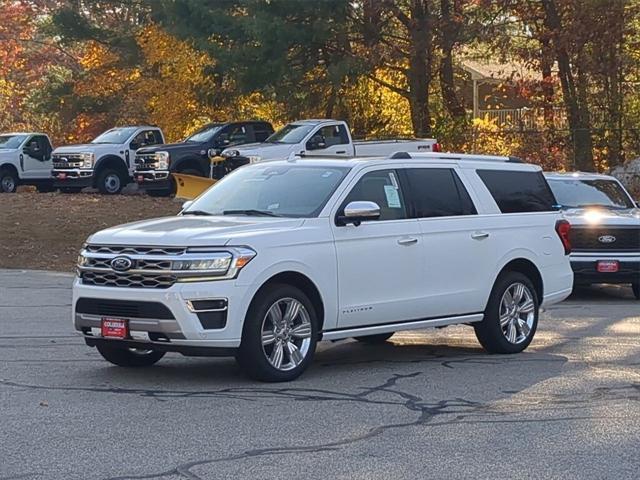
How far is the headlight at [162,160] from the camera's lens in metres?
30.5

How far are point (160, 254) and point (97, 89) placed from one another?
3865 centimetres

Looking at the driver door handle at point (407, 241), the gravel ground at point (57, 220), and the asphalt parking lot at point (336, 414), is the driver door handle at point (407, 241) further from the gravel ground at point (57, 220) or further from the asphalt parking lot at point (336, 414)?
the gravel ground at point (57, 220)

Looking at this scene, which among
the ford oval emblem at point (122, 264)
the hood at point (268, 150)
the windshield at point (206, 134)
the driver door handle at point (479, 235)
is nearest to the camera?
the ford oval emblem at point (122, 264)

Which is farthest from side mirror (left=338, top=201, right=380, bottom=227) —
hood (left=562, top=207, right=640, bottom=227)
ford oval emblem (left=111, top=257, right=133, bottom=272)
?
hood (left=562, top=207, right=640, bottom=227)

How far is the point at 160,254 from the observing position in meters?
9.37

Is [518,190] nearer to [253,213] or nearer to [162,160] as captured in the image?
[253,213]

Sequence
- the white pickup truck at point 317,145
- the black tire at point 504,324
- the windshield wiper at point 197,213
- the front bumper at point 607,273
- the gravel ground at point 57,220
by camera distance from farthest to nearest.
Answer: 1. the white pickup truck at point 317,145
2. the gravel ground at point 57,220
3. the front bumper at point 607,273
4. the black tire at point 504,324
5. the windshield wiper at point 197,213

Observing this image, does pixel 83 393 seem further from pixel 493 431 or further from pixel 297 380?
pixel 493 431

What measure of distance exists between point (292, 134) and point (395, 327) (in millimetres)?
18498

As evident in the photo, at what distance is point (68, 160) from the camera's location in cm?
3212

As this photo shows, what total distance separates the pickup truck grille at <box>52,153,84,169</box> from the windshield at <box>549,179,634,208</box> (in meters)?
16.3

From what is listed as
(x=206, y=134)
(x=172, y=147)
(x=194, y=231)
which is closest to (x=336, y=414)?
(x=194, y=231)

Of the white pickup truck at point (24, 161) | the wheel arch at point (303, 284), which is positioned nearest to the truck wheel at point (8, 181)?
the white pickup truck at point (24, 161)

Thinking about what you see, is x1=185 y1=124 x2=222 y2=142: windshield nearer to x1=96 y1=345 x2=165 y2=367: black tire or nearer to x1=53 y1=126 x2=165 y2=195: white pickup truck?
x1=53 y1=126 x2=165 y2=195: white pickup truck
